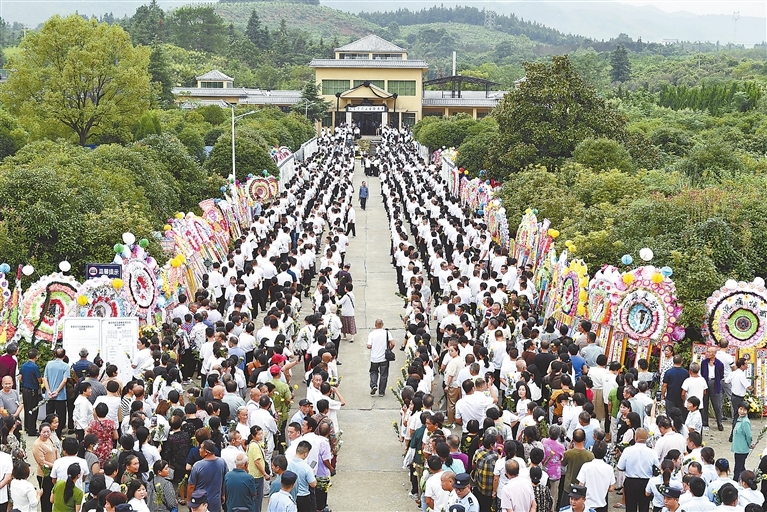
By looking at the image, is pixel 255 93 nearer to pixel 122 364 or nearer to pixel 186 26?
pixel 186 26

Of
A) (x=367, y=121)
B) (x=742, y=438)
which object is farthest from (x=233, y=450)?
(x=367, y=121)

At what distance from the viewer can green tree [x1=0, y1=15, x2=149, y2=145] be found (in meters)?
36.1

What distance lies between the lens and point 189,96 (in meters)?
68.9

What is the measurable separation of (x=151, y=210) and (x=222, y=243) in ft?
7.36

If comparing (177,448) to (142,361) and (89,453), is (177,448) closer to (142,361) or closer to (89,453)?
(89,453)

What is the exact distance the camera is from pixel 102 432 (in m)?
9.42

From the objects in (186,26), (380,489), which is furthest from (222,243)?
A: (186,26)

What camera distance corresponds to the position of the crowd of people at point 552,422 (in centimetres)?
826

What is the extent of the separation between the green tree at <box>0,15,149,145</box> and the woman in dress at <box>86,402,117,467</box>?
2916cm

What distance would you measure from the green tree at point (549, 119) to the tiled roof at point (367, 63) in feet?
139

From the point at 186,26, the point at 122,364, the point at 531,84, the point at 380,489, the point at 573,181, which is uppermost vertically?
the point at 186,26

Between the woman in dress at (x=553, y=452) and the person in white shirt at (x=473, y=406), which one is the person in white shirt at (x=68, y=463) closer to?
the person in white shirt at (x=473, y=406)

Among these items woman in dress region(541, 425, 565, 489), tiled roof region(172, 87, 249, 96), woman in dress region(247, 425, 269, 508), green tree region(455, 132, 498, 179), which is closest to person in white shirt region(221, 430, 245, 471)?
woman in dress region(247, 425, 269, 508)

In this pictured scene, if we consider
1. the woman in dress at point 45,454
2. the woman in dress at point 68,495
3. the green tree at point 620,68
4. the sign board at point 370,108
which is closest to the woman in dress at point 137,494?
the woman in dress at point 68,495
